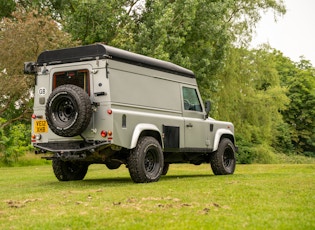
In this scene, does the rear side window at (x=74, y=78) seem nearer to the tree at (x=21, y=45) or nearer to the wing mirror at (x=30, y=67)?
the wing mirror at (x=30, y=67)

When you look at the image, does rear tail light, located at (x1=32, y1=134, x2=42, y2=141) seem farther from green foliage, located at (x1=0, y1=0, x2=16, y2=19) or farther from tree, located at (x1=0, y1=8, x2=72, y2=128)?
green foliage, located at (x1=0, y1=0, x2=16, y2=19)

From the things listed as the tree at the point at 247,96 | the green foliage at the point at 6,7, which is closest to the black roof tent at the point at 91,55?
the green foliage at the point at 6,7

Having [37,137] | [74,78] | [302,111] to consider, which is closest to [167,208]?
[74,78]

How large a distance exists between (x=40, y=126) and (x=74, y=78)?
1328 mm

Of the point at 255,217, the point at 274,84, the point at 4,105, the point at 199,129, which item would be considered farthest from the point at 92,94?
the point at 274,84

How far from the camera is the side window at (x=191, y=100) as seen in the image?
1434 cm

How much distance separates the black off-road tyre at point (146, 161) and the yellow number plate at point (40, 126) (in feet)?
6.19

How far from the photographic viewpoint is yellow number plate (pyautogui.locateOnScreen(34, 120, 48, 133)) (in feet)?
41.1

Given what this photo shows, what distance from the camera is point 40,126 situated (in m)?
12.6

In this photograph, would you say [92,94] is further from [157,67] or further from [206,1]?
[206,1]

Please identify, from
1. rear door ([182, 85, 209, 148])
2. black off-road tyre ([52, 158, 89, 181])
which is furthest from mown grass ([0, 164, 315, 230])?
rear door ([182, 85, 209, 148])

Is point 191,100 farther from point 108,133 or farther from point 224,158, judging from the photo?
point 108,133

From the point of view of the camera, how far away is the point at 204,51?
101 ft

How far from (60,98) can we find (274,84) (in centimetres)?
2917
